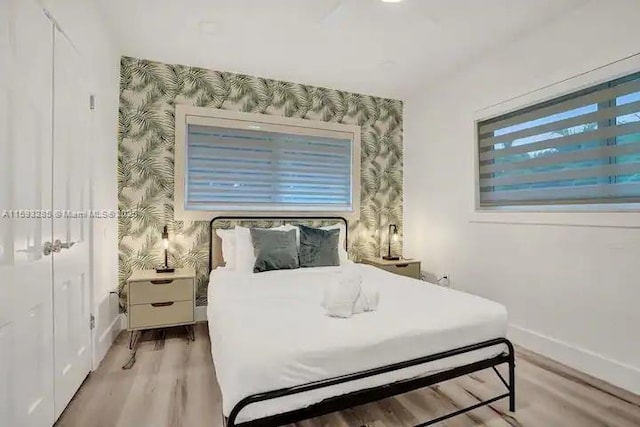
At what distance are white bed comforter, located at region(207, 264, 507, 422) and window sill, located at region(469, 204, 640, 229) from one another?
109cm

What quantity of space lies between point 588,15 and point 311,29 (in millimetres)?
2038

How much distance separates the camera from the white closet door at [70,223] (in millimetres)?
1829

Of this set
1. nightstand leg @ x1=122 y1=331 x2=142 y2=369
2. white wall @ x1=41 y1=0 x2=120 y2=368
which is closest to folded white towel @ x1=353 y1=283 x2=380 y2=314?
nightstand leg @ x1=122 y1=331 x2=142 y2=369

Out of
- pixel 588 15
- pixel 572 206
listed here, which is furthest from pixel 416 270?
pixel 588 15

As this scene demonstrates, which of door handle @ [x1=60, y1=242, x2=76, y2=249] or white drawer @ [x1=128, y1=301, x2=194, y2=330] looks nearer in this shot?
door handle @ [x1=60, y1=242, x2=76, y2=249]

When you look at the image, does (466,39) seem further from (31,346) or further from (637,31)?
(31,346)

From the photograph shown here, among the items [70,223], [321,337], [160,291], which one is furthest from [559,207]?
[70,223]

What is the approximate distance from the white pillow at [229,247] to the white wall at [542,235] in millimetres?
2296

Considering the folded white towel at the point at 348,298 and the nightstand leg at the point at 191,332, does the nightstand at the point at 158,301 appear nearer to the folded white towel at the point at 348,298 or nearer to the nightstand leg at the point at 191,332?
the nightstand leg at the point at 191,332

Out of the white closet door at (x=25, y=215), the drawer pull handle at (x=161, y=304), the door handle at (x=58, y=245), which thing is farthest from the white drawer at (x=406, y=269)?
the white closet door at (x=25, y=215)

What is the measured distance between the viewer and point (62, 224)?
1.91 meters

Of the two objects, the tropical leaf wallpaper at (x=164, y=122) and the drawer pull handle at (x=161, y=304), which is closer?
the drawer pull handle at (x=161, y=304)

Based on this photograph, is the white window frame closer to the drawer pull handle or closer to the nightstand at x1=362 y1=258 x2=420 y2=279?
the nightstand at x1=362 y1=258 x2=420 y2=279

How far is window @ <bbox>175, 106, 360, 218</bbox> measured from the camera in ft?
11.6
